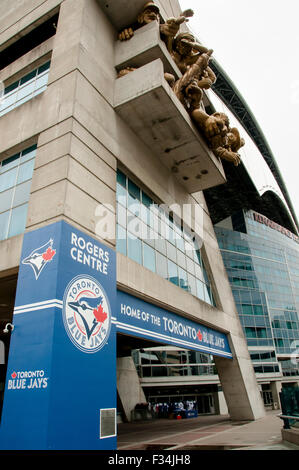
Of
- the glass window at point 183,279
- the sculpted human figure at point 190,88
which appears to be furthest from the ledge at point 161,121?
the glass window at point 183,279

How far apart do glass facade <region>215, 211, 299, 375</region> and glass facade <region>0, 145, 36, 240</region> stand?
161ft

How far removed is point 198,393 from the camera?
136ft

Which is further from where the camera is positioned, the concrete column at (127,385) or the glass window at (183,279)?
the concrete column at (127,385)

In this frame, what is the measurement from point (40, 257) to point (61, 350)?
269cm

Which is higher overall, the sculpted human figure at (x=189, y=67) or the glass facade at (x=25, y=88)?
the sculpted human figure at (x=189, y=67)

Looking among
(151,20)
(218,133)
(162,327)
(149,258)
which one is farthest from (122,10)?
(162,327)

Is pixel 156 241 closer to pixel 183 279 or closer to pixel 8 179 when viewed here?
pixel 183 279

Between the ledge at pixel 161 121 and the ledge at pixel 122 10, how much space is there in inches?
153

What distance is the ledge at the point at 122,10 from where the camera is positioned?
52.0 ft

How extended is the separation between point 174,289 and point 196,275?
443 centimetres

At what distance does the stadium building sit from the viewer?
27.8 feet

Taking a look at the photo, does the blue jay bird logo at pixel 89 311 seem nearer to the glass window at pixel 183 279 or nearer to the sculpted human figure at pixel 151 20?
the glass window at pixel 183 279
